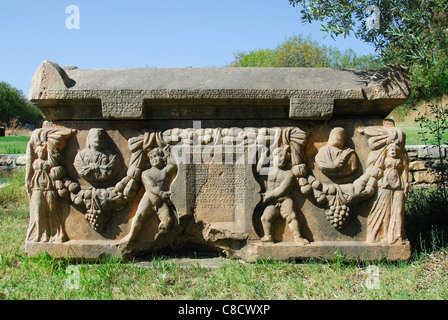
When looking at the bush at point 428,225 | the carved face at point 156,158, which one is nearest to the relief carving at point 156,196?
the carved face at point 156,158

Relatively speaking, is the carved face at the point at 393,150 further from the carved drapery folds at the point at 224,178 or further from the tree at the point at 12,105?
the tree at the point at 12,105

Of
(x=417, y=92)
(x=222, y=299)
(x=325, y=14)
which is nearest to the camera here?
(x=222, y=299)

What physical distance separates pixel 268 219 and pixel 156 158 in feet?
3.31

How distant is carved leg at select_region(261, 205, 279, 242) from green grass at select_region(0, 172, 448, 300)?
0.19 meters

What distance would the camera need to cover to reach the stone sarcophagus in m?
2.56

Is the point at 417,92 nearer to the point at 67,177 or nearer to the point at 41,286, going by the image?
the point at 67,177

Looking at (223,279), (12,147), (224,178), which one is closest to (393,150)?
(224,178)

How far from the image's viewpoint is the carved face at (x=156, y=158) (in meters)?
2.63

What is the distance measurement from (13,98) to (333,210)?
29.4 m

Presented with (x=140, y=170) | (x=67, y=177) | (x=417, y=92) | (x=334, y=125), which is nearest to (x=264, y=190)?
(x=334, y=125)

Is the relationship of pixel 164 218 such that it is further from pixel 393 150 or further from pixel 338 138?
pixel 393 150

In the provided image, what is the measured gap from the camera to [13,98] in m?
25.8

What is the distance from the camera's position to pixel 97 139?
259 cm

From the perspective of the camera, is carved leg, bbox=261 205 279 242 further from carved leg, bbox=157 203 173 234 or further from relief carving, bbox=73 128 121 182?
relief carving, bbox=73 128 121 182
